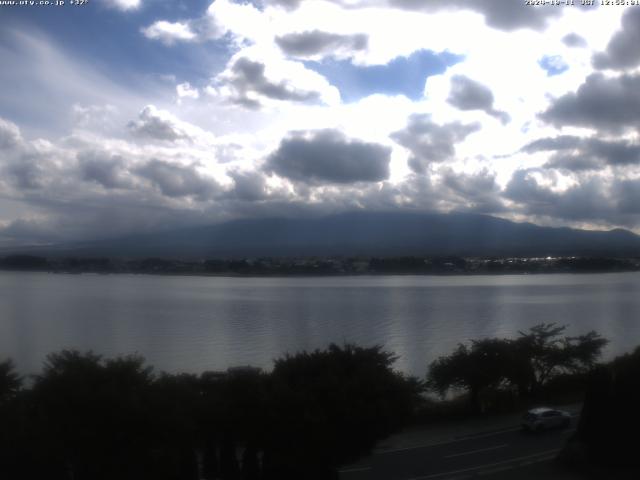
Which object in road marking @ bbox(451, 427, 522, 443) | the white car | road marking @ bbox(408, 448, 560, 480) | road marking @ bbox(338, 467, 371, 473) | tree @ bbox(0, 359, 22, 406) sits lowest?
road marking @ bbox(451, 427, 522, 443)

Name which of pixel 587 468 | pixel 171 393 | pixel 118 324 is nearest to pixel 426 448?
pixel 587 468

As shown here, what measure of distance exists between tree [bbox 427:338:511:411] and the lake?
3503 millimetres

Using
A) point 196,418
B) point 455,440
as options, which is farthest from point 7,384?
point 455,440

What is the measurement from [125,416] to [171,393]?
90 centimetres

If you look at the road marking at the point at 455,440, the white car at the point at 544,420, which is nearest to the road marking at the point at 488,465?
the white car at the point at 544,420

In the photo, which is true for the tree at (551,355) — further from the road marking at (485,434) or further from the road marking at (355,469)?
the road marking at (355,469)

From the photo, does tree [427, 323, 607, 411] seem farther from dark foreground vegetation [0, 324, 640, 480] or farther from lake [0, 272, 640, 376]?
dark foreground vegetation [0, 324, 640, 480]

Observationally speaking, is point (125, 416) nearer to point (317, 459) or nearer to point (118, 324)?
point (317, 459)

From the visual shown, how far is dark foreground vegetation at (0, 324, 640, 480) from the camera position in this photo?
22.5 feet

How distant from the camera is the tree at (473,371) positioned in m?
14.3

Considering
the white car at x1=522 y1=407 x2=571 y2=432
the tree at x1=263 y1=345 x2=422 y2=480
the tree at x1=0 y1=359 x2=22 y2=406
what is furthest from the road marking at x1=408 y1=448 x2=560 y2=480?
the tree at x1=0 y1=359 x2=22 y2=406

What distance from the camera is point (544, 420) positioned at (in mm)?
10664

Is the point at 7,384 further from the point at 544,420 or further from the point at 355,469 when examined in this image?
the point at 544,420

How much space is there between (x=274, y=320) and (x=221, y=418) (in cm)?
2132
